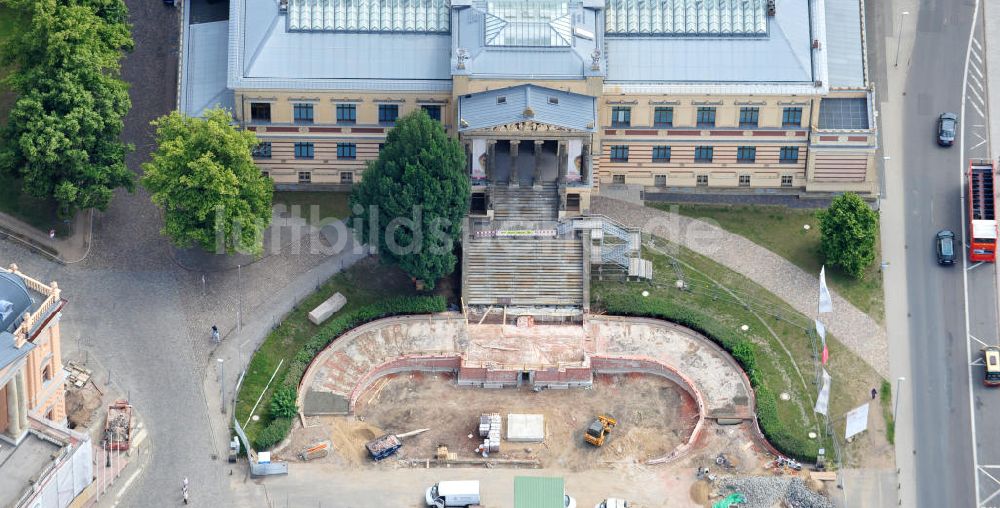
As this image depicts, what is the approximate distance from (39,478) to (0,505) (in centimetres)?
423

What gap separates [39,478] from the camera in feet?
653

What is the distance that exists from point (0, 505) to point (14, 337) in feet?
46.5

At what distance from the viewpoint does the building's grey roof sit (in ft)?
649

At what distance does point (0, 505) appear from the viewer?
645 ft

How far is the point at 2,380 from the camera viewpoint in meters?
199

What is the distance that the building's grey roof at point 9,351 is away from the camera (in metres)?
198

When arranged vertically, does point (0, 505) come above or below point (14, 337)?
below

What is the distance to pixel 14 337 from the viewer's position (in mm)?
199250

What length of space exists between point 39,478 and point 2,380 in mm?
8841

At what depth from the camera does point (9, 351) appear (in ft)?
651

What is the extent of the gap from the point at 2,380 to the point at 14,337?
3.76m

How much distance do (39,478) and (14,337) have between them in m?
12.1

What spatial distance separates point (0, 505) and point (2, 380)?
10.5 meters
